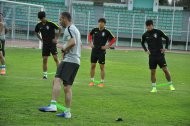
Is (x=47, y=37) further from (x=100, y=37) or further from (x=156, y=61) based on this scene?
(x=156, y=61)

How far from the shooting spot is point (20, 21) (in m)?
40.6

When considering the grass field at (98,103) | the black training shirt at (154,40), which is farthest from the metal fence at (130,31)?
the black training shirt at (154,40)

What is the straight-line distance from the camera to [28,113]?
881 cm

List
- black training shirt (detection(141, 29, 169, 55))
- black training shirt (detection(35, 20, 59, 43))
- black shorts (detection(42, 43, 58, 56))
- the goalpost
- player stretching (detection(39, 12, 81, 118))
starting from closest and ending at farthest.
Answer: player stretching (detection(39, 12, 81, 118)) < black training shirt (detection(141, 29, 169, 55)) < black training shirt (detection(35, 20, 59, 43)) < black shorts (detection(42, 43, 58, 56)) < the goalpost

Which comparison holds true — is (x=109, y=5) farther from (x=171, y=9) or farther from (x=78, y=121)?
(x=78, y=121)

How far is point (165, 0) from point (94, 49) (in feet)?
177

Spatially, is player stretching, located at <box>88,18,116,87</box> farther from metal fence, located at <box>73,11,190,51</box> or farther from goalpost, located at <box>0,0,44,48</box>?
metal fence, located at <box>73,11,190,51</box>

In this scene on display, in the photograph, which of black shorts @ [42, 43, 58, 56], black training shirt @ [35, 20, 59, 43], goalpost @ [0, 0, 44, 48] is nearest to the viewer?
black training shirt @ [35, 20, 59, 43]

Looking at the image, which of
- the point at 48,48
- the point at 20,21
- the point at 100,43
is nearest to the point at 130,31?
the point at 20,21

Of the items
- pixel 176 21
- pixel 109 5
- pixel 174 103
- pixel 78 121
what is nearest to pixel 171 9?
pixel 176 21

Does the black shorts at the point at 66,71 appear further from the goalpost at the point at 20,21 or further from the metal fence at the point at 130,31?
the metal fence at the point at 130,31

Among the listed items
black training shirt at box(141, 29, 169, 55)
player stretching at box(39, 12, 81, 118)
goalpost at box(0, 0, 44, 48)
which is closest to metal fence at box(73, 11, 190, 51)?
goalpost at box(0, 0, 44, 48)

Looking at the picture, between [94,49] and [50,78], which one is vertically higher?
[94,49]

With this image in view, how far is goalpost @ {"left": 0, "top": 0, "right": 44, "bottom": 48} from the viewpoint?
33.0 m
